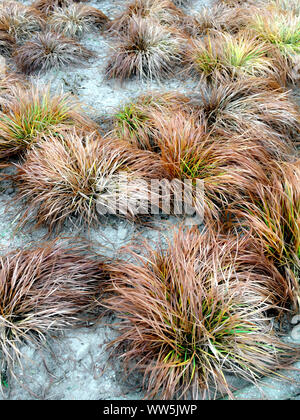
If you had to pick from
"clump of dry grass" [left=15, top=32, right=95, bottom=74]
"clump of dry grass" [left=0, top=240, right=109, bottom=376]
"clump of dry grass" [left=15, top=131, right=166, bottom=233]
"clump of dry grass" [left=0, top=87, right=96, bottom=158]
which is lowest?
"clump of dry grass" [left=0, top=240, right=109, bottom=376]

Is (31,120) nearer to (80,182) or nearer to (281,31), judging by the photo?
(80,182)

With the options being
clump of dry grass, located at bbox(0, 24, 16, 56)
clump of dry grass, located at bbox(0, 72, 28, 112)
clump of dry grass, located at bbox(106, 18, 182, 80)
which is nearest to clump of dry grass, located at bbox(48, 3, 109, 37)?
clump of dry grass, located at bbox(0, 24, 16, 56)

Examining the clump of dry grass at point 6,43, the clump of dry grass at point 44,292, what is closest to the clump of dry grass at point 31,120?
the clump of dry grass at point 44,292

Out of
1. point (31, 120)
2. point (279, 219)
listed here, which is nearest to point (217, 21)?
point (31, 120)

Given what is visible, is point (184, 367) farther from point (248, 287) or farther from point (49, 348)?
point (49, 348)

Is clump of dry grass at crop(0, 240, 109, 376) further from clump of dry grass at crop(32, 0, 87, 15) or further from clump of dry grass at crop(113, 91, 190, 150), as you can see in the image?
clump of dry grass at crop(32, 0, 87, 15)

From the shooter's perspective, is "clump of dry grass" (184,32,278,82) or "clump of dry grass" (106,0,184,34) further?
"clump of dry grass" (106,0,184,34)

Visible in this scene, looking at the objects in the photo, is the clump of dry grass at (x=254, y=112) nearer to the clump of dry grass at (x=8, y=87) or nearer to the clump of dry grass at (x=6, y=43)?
the clump of dry grass at (x=8, y=87)

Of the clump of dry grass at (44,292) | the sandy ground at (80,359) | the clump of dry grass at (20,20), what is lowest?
the sandy ground at (80,359)
